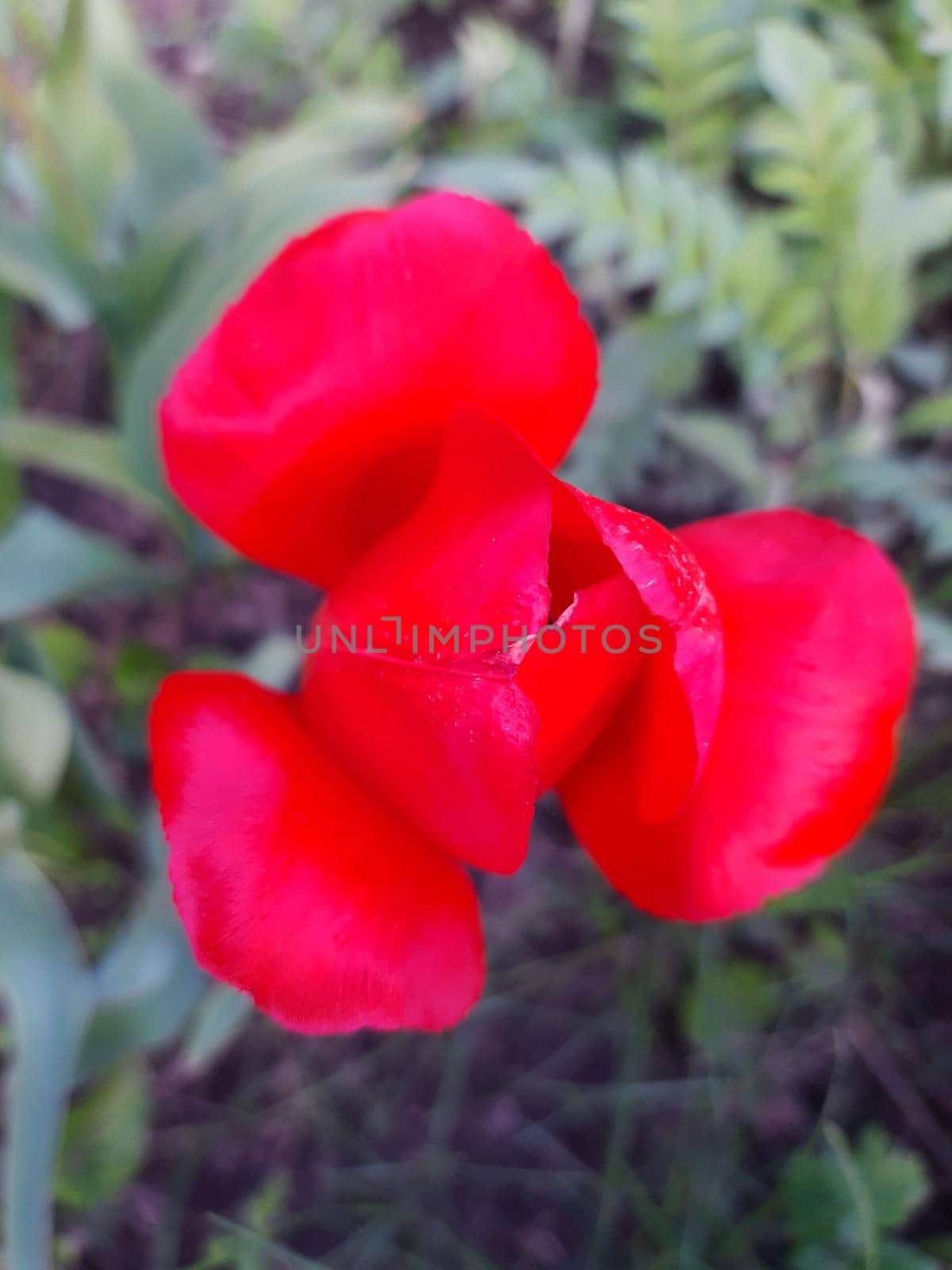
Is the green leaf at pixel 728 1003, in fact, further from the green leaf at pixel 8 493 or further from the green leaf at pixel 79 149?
the green leaf at pixel 79 149

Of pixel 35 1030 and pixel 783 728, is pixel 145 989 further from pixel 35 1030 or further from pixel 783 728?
pixel 783 728

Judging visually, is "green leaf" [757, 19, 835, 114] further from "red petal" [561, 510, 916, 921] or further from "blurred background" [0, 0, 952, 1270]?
"red petal" [561, 510, 916, 921]

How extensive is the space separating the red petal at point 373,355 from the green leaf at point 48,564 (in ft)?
1.08

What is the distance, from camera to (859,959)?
0.97 meters

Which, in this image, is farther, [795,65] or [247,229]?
[247,229]

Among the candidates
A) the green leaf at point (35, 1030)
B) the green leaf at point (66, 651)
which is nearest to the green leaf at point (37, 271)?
the green leaf at point (66, 651)

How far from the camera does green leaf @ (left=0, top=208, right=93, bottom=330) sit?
79 cm

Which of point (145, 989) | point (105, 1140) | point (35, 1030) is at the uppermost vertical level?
point (35, 1030)

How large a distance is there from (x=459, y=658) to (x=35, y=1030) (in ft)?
1.42

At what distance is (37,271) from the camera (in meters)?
0.81

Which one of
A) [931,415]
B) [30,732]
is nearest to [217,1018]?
[30,732]

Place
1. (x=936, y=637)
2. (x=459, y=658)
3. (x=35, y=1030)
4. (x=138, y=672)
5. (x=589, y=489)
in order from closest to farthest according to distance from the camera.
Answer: (x=459, y=658)
(x=35, y=1030)
(x=936, y=637)
(x=589, y=489)
(x=138, y=672)

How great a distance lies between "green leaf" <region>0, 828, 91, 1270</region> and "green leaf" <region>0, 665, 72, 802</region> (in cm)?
5

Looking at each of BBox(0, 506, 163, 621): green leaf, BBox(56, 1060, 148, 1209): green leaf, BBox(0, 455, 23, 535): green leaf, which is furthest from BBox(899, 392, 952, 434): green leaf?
BBox(56, 1060, 148, 1209): green leaf
